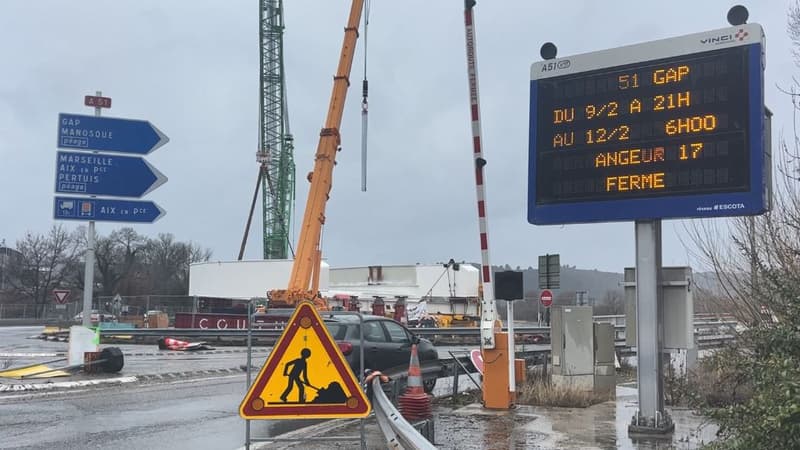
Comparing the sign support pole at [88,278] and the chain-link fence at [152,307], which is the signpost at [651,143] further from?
the chain-link fence at [152,307]

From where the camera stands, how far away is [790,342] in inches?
212

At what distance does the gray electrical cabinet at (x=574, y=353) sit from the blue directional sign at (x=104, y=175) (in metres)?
9.14

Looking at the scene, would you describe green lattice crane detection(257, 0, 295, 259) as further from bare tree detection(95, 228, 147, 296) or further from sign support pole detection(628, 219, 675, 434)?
sign support pole detection(628, 219, 675, 434)

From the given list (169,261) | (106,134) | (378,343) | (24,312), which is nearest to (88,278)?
(106,134)

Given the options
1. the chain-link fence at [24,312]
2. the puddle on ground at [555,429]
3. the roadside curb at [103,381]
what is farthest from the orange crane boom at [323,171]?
the chain-link fence at [24,312]

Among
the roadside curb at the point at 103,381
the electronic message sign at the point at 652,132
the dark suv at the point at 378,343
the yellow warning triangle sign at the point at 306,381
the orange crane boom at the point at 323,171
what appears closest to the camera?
the yellow warning triangle sign at the point at 306,381

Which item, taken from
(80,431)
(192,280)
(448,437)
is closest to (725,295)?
(448,437)

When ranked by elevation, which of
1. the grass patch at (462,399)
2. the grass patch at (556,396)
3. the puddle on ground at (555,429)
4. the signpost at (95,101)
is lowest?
the grass patch at (462,399)

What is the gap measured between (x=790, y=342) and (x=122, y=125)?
45.7ft

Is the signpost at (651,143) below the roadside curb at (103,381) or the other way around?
the other way around

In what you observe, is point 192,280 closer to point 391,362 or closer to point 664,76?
point 391,362

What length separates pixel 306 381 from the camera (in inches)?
243

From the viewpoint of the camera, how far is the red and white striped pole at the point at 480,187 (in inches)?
410

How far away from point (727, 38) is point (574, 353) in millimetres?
5842
